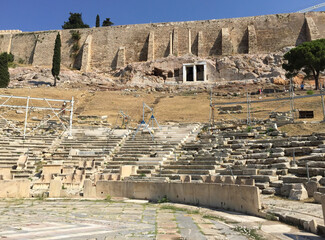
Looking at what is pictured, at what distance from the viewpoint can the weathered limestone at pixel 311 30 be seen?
126 ft

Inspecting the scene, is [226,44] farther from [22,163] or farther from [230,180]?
[230,180]

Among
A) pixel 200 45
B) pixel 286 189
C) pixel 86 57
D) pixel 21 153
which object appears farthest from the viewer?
pixel 86 57

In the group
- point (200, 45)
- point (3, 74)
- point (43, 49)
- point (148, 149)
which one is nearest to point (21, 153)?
point (148, 149)

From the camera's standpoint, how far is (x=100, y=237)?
3.79m

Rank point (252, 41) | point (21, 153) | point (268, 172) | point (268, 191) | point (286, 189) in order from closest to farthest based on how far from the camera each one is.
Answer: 1. point (286, 189)
2. point (268, 191)
3. point (268, 172)
4. point (21, 153)
5. point (252, 41)

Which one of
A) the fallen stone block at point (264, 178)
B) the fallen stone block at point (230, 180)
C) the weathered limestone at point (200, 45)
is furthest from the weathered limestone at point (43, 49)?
the fallen stone block at point (230, 180)

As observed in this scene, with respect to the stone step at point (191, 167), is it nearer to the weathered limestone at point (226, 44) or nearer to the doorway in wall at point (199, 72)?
the doorway in wall at point (199, 72)

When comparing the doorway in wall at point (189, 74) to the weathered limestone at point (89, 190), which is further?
the doorway in wall at point (189, 74)

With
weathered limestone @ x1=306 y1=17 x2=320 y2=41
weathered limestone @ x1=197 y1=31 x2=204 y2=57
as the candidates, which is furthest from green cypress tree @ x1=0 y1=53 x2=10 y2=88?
weathered limestone @ x1=306 y1=17 x2=320 y2=41

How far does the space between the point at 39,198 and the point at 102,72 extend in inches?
1418

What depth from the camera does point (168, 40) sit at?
44.7m

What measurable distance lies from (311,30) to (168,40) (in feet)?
65.7

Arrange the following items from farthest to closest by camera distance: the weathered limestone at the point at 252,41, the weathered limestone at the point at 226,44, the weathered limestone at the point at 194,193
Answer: the weathered limestone at the point at 226,44
the weathered limestone at the point at 252,41
the weathered limestone at the point at 194,193

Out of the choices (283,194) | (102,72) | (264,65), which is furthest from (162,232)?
(102,72)
